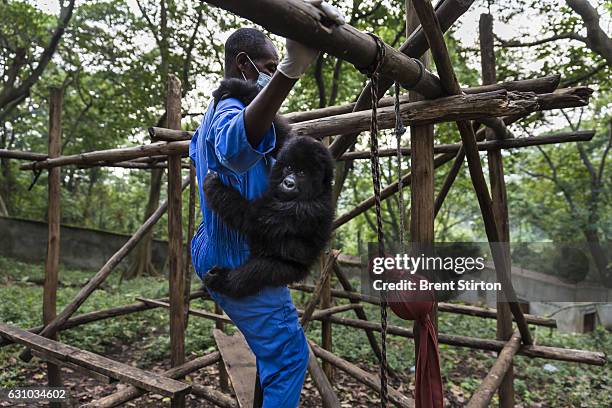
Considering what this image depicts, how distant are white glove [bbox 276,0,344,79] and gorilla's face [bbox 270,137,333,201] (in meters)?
0.54

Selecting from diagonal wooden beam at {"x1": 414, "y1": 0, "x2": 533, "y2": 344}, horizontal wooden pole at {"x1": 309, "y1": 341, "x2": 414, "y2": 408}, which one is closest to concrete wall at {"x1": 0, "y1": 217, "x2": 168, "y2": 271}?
horizontal wooden pole at {"x1": 309, "y1": 341, "x2": 414, "y2": 408}

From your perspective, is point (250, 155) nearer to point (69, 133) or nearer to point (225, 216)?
point (225, 216)

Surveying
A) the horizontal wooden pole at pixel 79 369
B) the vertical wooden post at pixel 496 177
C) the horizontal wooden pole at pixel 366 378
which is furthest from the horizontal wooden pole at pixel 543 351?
the horizontal wooden pole at pixel 79 369

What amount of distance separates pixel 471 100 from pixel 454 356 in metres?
5.34

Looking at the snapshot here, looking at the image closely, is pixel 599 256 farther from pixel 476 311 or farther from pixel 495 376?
pixel 495 376

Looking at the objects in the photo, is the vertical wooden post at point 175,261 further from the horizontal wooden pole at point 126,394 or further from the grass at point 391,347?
the grass at point 391,347

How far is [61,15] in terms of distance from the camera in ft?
30.0

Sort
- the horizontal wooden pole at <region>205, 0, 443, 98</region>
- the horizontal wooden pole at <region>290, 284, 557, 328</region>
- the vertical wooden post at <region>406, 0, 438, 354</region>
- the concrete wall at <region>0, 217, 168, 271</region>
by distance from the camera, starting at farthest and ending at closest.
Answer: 1. the concrete wall at <region>0, 217, 168, 271</region>
2. the horizontal wooden pole at <region>290, 284, 557, 328</region>
3. the vertical wooden post at <region>406, 0, 438, 354</region>
4. the horizontal wooden pole at <region>205, 0, 443, 98</region>

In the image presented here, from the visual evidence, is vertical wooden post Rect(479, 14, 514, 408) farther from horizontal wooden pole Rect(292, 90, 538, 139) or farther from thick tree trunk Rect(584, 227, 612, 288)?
thick tree trunk Rect(584, 227, 612, 288)

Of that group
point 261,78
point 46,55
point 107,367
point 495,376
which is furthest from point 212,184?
point 46,55

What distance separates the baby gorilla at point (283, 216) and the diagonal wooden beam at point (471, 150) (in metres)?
0.70

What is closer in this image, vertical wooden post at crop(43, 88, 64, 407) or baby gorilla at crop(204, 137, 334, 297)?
baby gorilla at crop(204, 137, 334, 297)

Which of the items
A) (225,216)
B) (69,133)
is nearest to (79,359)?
(225,216)

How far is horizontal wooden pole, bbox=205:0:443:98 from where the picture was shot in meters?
1.15
